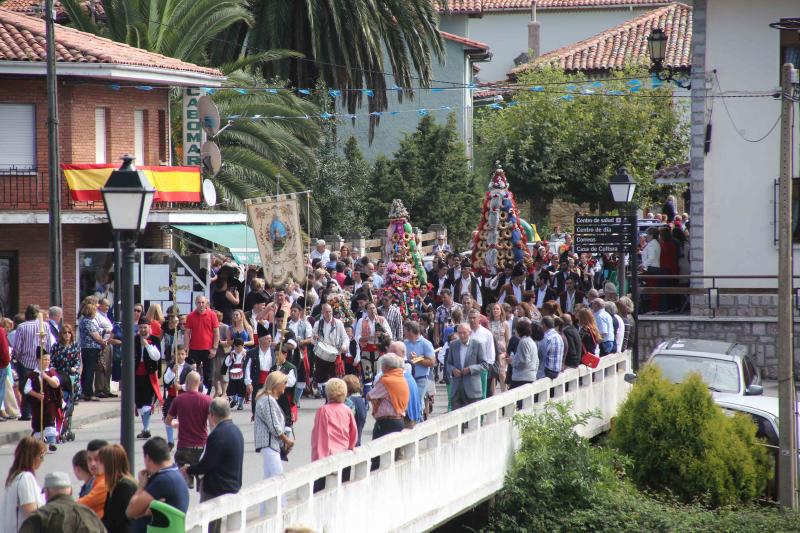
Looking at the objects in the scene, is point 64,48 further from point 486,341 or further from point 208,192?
point 486,341

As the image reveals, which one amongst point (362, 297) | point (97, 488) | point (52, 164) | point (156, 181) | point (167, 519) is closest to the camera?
point (167, 519)

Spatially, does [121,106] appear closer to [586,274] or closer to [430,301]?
[430,301]

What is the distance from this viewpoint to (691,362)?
1939 cm

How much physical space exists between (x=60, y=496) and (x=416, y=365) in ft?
31.1

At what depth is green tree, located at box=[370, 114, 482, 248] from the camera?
153 ft

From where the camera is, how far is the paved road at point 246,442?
1595 centimetres

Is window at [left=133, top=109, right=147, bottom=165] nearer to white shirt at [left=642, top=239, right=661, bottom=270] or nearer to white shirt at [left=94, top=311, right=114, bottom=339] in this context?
white shirt at [left=94, top=311, right=114, bottom=339]

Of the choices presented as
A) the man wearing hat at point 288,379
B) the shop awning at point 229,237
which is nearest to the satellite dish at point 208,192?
the shop awning at point 229,237

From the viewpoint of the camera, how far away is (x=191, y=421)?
44.0 ft

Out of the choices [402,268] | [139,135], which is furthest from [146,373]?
[139,135]

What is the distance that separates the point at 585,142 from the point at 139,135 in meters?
24.5

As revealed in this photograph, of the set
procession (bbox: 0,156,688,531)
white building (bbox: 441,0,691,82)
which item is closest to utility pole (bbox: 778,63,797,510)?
procession (bbox: 0,156,688,531)

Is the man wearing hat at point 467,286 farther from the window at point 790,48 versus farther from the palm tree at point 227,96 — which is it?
the window at point 790,48

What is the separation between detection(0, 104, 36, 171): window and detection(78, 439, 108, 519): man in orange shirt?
1817 centimetres
